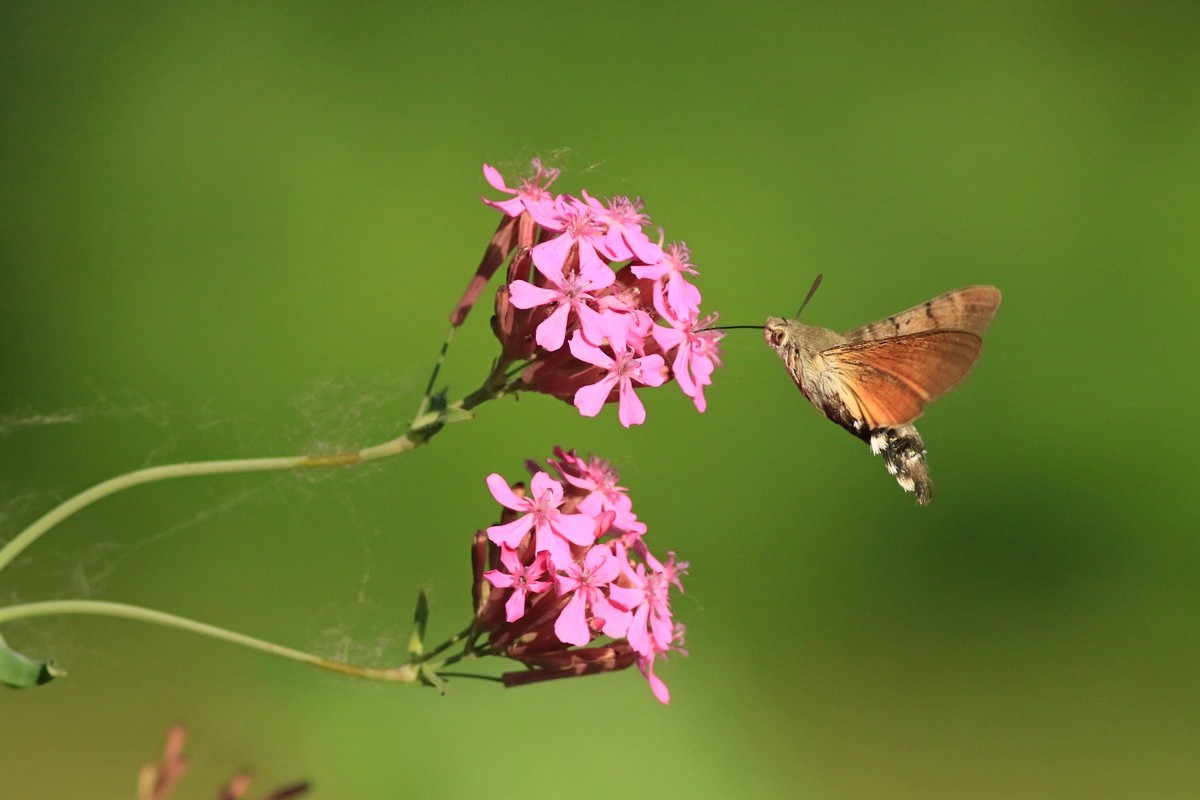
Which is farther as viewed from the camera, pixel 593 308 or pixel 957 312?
pixel 957 312

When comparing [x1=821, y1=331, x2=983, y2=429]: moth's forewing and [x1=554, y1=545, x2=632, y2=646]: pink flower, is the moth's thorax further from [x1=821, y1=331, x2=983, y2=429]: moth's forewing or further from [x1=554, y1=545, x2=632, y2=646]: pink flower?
[x1=554, y1=545, x2=632, y2=646]: pink flower

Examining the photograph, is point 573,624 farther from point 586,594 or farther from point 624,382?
point 624,382

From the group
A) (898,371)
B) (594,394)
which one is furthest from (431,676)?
(898,371)

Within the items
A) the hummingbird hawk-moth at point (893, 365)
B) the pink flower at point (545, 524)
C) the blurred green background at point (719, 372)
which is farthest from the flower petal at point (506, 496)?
the blurred green background at point (719, 372)

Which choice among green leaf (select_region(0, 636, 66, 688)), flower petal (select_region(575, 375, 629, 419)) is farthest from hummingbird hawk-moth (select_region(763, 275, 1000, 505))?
green leaf (select_region(0, 636, 66, 688))

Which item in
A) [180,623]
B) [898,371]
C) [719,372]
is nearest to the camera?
[180,623]
